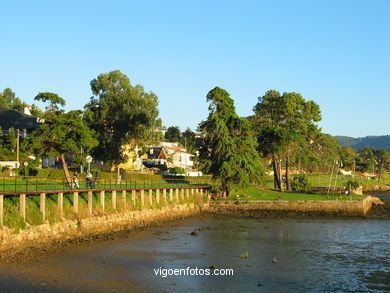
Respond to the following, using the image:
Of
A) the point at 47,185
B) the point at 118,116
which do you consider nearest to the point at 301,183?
the point at 118,116

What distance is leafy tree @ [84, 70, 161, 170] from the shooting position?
76.8 metres

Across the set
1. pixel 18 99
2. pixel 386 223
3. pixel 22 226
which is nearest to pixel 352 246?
pixel 386 223

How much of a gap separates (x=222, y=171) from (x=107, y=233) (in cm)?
2413

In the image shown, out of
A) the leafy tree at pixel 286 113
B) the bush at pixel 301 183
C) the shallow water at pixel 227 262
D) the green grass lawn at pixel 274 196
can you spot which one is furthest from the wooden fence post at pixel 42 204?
the leafy tree at pixel 286 113

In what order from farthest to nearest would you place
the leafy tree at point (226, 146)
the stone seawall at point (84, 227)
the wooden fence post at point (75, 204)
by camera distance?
the leafy tree at point (226, 146) → the wooden fence post at point (75, 204) → the stone seawall at point (84, 227)

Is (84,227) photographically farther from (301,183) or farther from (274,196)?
(301,183)

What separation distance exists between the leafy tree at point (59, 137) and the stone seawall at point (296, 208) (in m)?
21.2

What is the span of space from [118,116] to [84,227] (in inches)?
1618

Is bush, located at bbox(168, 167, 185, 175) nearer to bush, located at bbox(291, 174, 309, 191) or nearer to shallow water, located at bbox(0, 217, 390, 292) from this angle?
bush, located at bbox(291, 174, 309, 191)

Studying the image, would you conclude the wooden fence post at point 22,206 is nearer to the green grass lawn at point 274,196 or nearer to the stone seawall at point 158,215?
the stone seawall at point 158,215

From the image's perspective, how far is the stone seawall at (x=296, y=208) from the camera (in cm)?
5866

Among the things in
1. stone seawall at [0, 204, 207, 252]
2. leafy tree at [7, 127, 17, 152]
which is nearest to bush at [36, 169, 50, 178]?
stone seawall at [0, 204, 207, 252]

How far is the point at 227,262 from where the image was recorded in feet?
98.6
